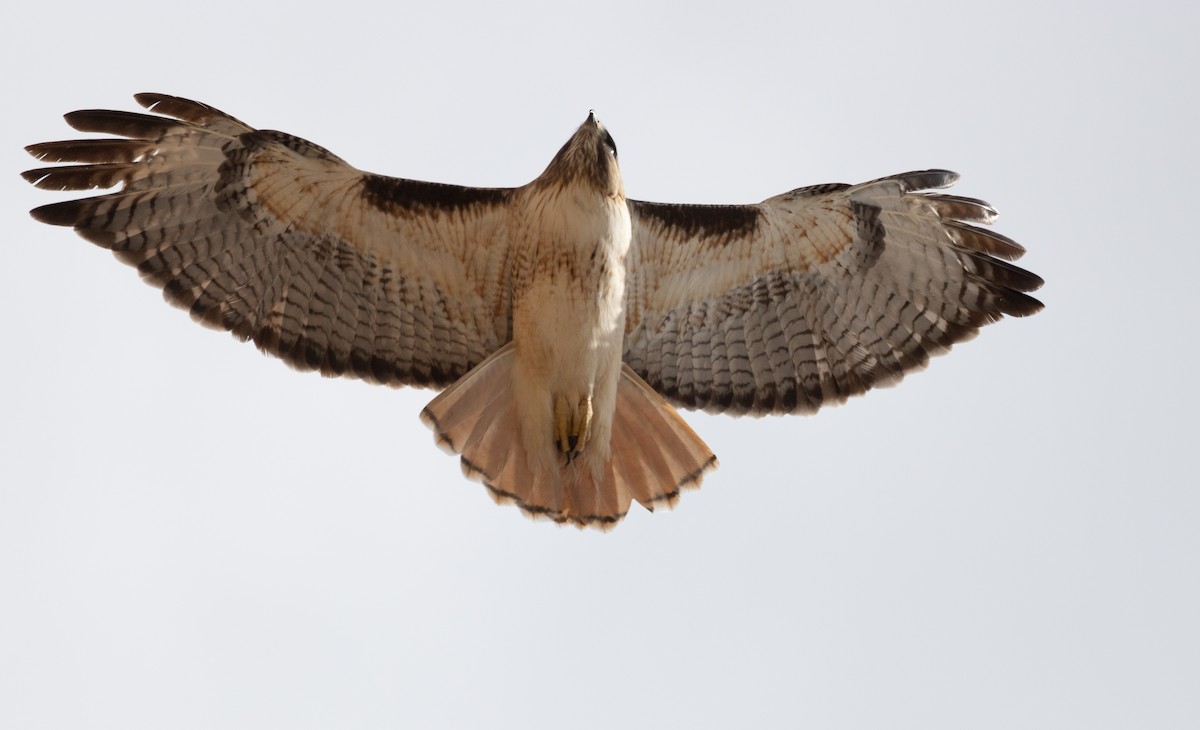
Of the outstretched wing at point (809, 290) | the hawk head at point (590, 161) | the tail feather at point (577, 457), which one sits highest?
the hawk head at point (590, 161)

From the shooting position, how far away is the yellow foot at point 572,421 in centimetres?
922

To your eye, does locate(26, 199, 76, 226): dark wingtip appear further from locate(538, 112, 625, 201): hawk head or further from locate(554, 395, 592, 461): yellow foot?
locate(554, 395, 592, 461): yellow foot

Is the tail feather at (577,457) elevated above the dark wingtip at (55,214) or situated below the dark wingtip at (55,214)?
below

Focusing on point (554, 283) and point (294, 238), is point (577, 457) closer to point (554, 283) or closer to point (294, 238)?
point (554, 283)

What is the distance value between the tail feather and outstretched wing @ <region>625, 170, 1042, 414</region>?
663mm

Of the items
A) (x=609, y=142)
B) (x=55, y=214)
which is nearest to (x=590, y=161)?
(x=609, y=142)

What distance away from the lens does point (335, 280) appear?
31.6ft

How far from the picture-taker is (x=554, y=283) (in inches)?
352

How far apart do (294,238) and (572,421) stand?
2.20 meters

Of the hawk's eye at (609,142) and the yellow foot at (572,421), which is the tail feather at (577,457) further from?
the hawk's eye at (609,142)

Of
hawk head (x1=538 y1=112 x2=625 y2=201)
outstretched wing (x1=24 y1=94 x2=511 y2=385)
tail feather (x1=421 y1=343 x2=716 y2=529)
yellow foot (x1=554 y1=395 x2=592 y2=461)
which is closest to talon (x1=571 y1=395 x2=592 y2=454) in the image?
yellow foot (x1=554 y1=395 x2=592 y2=461)

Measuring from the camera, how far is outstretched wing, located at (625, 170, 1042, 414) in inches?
380

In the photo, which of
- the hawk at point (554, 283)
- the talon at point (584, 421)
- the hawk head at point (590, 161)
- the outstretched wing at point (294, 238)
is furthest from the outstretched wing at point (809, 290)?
the outstretched wing at point (294, 238)

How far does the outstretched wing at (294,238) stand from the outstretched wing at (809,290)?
1.13 m
